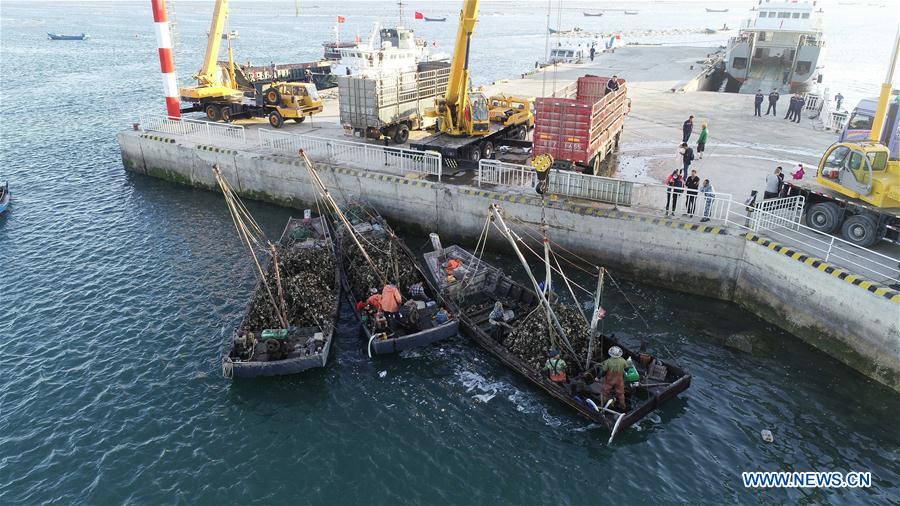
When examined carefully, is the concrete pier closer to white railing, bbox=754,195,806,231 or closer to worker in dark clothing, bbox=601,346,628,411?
white railing, bbox=754,195,806,231

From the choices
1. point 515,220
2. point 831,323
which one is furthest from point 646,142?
point 831,323

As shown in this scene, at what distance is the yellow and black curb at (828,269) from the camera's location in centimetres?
1427

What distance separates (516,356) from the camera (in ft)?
49.1

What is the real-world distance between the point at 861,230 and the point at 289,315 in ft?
55.8

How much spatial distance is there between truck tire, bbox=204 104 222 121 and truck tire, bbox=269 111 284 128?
12.5 feet

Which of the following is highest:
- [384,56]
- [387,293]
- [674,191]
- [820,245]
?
[384,56]

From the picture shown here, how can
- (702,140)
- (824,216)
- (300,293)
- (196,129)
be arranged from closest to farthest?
(300,293) → (824,216) → (702,140) → (196,129)

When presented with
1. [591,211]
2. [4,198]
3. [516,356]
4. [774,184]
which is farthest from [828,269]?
[4,198]

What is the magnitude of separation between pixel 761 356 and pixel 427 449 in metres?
9.88

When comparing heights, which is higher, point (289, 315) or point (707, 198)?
point (707, 198)

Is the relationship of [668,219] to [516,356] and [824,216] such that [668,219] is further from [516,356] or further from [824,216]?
[516,356]

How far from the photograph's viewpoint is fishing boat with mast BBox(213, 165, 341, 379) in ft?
47.8

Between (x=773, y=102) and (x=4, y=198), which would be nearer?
(x=4, y=198)

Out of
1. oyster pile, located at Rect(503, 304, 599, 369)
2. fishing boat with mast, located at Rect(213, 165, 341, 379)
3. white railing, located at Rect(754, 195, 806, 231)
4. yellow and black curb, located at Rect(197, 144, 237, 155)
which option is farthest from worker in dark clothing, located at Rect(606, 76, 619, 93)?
yellow and black curb, located at Rect(197, 144, 237, 155)
